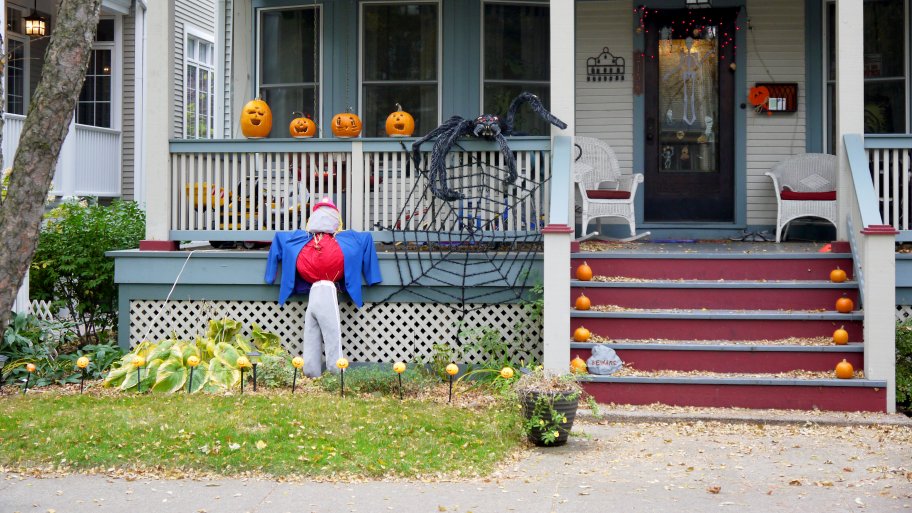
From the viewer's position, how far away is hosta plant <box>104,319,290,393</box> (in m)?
8.04

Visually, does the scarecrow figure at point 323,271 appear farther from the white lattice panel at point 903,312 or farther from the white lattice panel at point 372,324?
the white lattice panel at point 903,312

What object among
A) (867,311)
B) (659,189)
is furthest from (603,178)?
(867,311)

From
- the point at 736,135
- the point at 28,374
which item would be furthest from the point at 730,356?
the point at 28,374

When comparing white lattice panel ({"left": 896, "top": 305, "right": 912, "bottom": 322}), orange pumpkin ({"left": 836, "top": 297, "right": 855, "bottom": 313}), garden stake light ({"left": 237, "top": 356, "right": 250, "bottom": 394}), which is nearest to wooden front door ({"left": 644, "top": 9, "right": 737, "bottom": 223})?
white lattice panel ({"left": 896, "top": 305, "right": 912, "bottom": 322})

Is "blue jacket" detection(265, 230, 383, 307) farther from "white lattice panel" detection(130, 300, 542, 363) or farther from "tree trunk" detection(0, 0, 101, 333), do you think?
"tree trunk" detection(0, 0, 101, 333)

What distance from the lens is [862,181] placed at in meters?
8.12

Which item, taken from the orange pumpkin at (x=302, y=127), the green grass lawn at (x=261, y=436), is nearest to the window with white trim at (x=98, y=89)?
the orange pumpkin at (x=302, y=127)

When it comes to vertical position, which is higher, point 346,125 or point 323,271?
point 346,125

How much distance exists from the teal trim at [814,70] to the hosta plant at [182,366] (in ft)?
18.9

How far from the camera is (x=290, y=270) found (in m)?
8.65

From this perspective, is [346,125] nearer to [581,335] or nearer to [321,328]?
[321,328]

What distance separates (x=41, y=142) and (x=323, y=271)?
3.67 m

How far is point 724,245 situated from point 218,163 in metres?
4.65

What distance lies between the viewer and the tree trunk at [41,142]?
489cm
